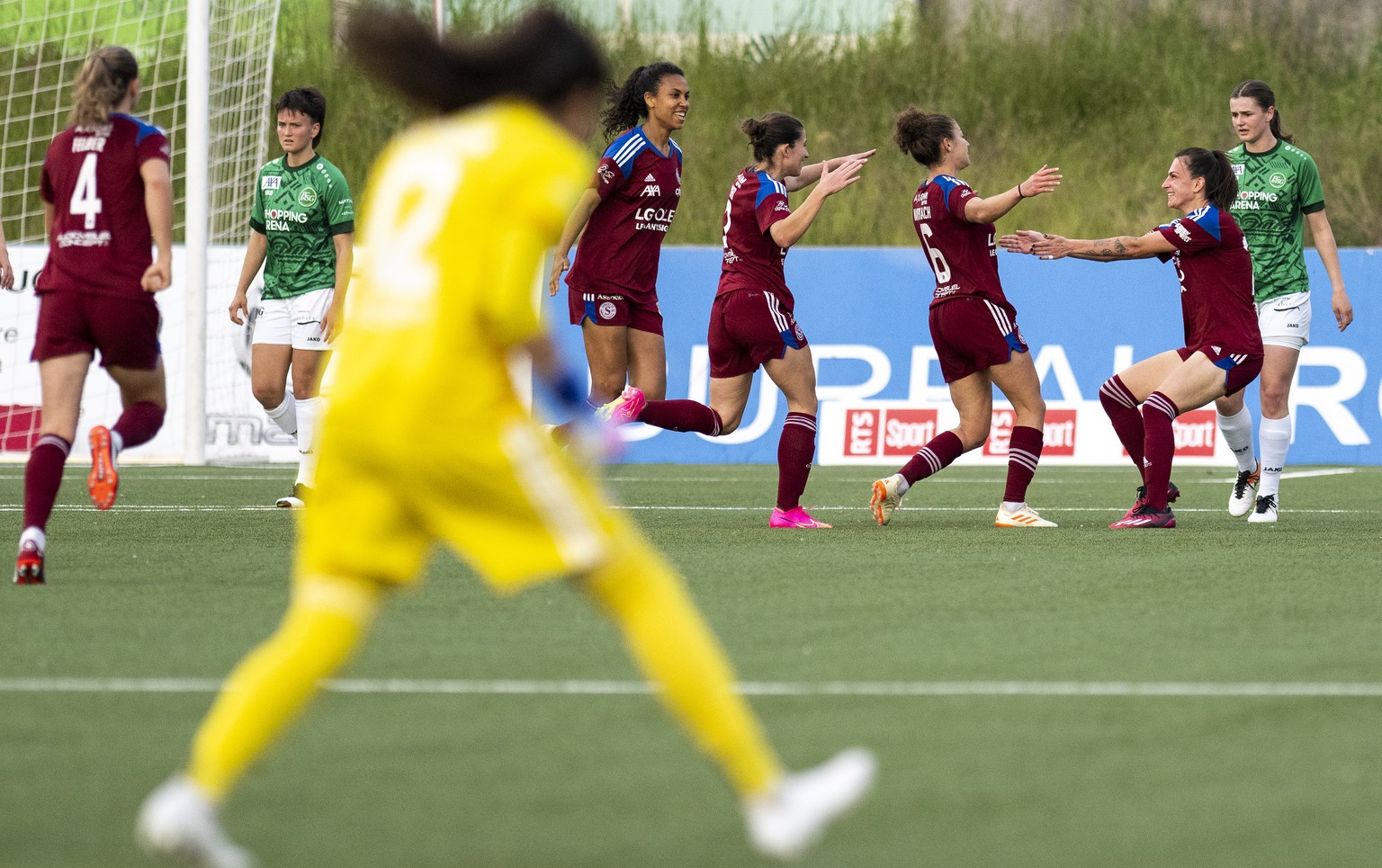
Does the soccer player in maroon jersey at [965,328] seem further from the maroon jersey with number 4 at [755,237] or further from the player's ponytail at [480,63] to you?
the player's ponytail at [480,63]

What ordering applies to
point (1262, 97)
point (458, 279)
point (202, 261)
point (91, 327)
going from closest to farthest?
point (458, 279)
point (91, 327)
point (1262, 97)
point (202, 261)

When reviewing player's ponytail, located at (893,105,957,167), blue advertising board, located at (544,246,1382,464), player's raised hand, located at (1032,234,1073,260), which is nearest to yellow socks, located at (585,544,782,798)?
player's raised hand, located at (1032,234,1073,260)

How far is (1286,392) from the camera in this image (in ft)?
31.8

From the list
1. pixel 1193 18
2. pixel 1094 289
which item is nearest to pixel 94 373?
pixel 1094 289

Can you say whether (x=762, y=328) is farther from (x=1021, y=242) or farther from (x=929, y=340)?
(x=929, y=340)

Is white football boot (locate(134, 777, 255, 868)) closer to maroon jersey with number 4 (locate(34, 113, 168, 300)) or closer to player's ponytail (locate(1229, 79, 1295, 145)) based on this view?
maroon jersey with number 4 (locate(34, 113, 168, 300))

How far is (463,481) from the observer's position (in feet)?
9.74

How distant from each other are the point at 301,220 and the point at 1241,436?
4.96 m

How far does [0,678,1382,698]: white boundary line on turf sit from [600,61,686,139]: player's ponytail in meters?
4.86

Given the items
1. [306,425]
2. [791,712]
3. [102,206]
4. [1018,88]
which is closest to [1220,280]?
[306,425]

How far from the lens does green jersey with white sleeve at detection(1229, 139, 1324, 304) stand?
9477 millimetres

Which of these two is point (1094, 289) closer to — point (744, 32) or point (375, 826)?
point (744, 32)

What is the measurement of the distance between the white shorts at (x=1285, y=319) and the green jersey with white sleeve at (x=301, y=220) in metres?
4.69

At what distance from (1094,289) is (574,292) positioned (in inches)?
224
